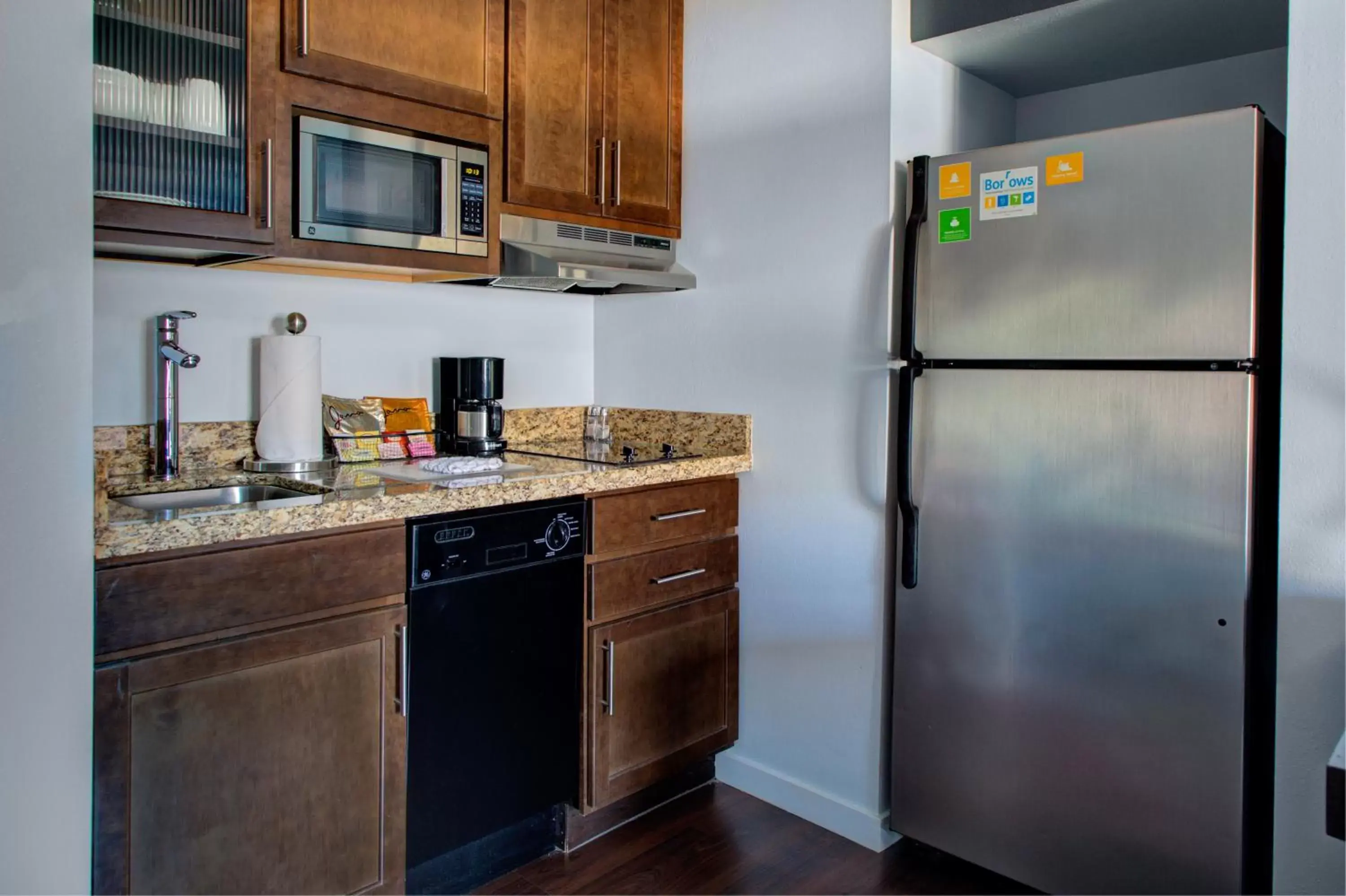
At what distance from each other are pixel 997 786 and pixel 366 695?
4.60ft

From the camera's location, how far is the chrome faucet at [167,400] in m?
2.12

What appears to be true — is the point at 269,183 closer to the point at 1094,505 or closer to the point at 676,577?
the point at 676,577

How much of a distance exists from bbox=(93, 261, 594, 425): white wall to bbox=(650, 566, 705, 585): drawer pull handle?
0.83 metres

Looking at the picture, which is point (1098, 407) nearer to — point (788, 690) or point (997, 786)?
point (997, 786)

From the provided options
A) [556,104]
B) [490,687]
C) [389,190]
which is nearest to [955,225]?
[556,104]

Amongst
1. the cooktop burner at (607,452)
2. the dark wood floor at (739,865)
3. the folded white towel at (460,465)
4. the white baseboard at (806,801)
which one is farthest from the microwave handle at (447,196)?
the white baseboard at (806,801)

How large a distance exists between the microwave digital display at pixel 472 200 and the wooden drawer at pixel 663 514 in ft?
2.46

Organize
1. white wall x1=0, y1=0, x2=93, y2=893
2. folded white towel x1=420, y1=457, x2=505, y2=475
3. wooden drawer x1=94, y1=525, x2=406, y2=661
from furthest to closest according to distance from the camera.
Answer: folded white towel x1=420, y1=457, x2=505, y2=475 < wooden drawer x1=94, y1=525, x2=406, y2=661 < white wall x1=0, y1=0, x2=93, y2=893

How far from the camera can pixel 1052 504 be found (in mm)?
2016

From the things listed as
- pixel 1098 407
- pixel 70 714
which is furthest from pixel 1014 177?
pixel 70 714

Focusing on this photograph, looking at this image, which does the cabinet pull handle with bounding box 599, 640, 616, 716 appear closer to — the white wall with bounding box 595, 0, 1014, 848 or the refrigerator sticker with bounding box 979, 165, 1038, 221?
the white wall with bounding box 595, 0, 1014, 848

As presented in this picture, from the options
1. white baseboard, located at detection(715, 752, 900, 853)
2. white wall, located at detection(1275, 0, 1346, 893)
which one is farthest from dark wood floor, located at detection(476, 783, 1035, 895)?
white wall, located at detection(1275, 0, 1346, 893)

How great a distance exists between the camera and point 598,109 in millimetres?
2598

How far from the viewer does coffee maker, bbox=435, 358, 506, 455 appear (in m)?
2.64
